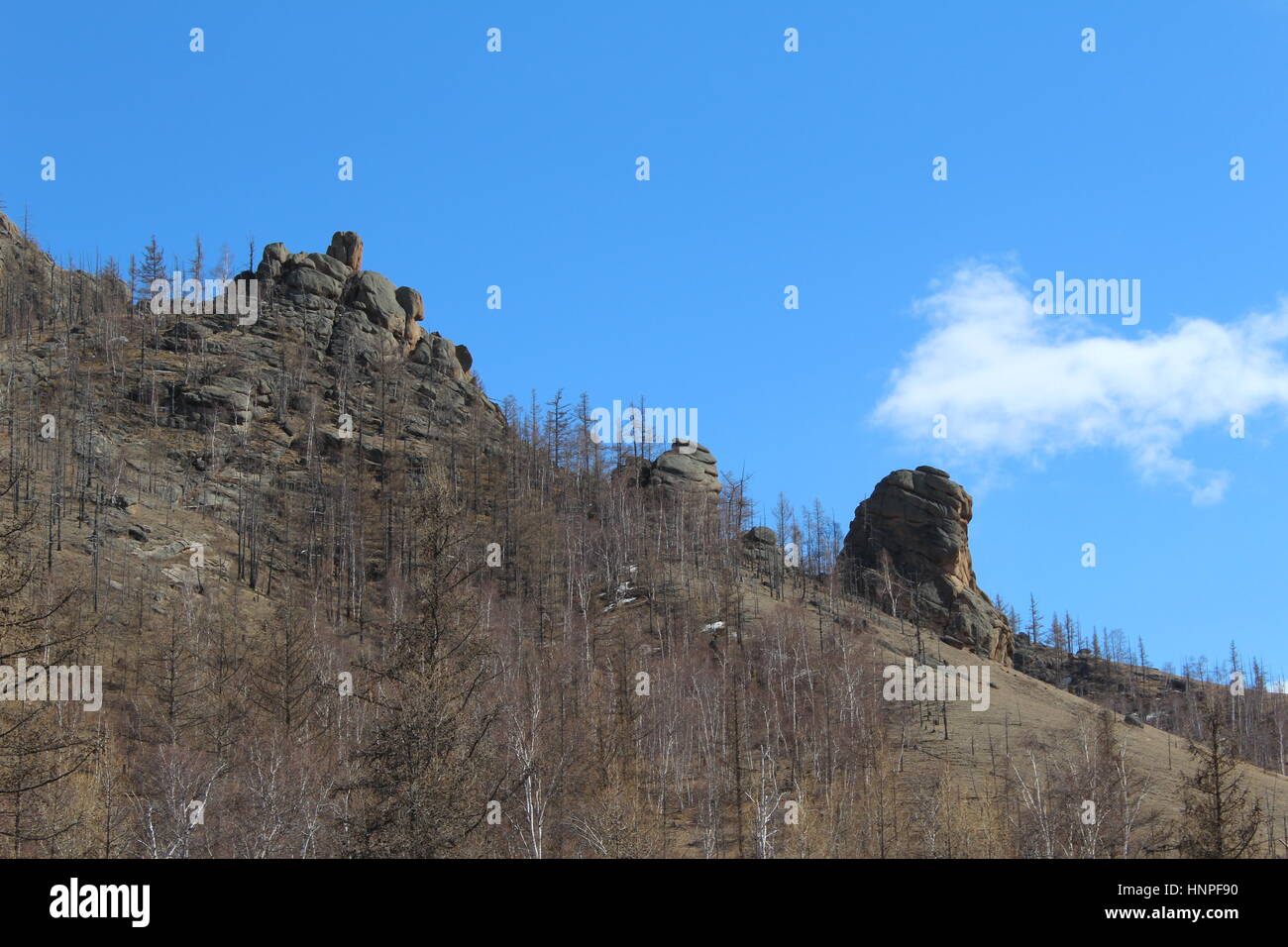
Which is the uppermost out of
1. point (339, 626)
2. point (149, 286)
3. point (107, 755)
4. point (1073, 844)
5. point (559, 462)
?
point (149, 286)

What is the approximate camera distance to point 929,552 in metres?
129

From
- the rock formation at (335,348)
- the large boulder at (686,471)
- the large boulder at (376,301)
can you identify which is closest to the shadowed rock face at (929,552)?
the large boulder at (686,471)

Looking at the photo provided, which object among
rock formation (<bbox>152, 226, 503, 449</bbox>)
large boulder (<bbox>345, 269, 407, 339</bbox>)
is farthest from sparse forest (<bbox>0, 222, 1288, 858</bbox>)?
large boulder (<bbox>345, 269, 407, 339</bbox>)

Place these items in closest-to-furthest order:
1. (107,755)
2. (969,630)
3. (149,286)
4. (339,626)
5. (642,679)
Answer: (107,755) < (642,679) < (339,626) < (969,630) < (149,286)

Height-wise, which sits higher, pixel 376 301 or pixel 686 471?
pixel 376 301

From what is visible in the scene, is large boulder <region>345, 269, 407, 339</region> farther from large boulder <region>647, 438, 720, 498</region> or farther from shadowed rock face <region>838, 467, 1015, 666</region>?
shadowed rock face <region>838, 467, 1015, 666</region>

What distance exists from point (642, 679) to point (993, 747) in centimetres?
2312

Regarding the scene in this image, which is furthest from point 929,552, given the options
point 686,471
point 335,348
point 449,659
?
point 449,659

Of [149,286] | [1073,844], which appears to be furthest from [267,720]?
[149,286]

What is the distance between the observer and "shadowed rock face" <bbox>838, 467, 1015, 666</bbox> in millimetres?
121500

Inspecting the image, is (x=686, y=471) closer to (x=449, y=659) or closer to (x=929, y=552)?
(x=929, y=552)

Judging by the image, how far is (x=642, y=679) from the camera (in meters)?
72.6

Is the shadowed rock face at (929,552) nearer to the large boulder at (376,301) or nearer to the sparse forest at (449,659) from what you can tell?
the sparse forest at (449,659)
